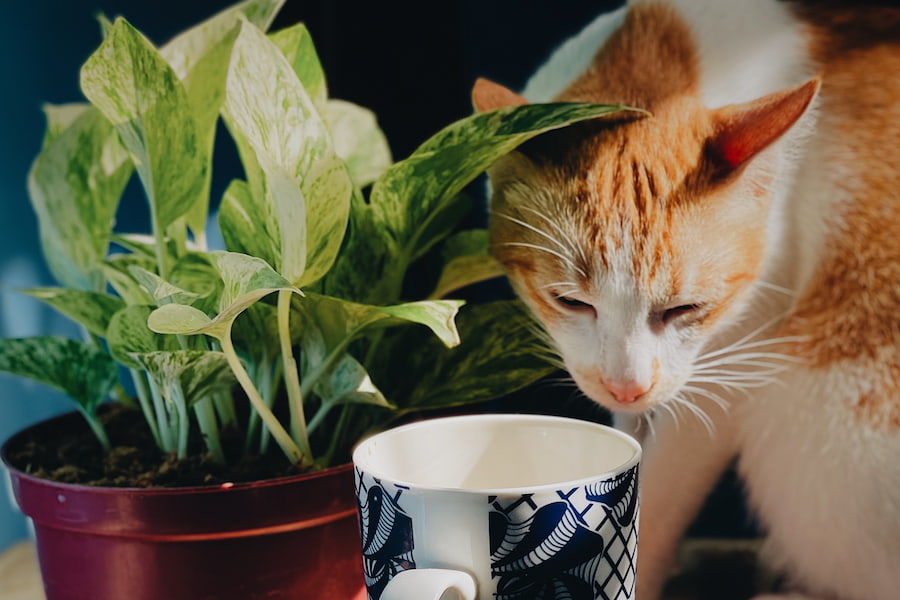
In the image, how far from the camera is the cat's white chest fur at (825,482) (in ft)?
1.83

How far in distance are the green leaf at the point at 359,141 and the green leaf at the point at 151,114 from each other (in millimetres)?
148

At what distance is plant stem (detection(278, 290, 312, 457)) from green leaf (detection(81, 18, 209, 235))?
5.0 inches

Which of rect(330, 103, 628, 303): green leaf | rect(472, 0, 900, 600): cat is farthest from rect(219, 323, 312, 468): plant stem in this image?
rect(472, 0, 900, 600): cat

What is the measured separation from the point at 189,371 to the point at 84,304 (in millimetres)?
136

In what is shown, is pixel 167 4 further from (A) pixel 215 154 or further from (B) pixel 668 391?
(B) pixel 668 391

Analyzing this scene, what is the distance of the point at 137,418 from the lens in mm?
718

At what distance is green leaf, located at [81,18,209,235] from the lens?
51 cm

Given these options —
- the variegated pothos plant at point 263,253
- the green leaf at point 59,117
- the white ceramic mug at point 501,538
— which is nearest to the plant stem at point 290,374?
the variegated pothos plant at point 263,253

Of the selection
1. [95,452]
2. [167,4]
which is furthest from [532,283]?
[167,4]

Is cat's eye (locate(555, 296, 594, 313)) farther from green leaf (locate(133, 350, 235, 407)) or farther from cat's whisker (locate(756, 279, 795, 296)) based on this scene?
green leaf (locate(133, 350, 235, 407))

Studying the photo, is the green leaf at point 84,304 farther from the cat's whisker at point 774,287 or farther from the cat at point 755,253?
the cat's whisker at point 774,287

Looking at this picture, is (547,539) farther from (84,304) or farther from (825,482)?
(84,304)

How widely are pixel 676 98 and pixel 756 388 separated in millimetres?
231

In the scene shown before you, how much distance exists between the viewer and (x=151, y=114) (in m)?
0.54
